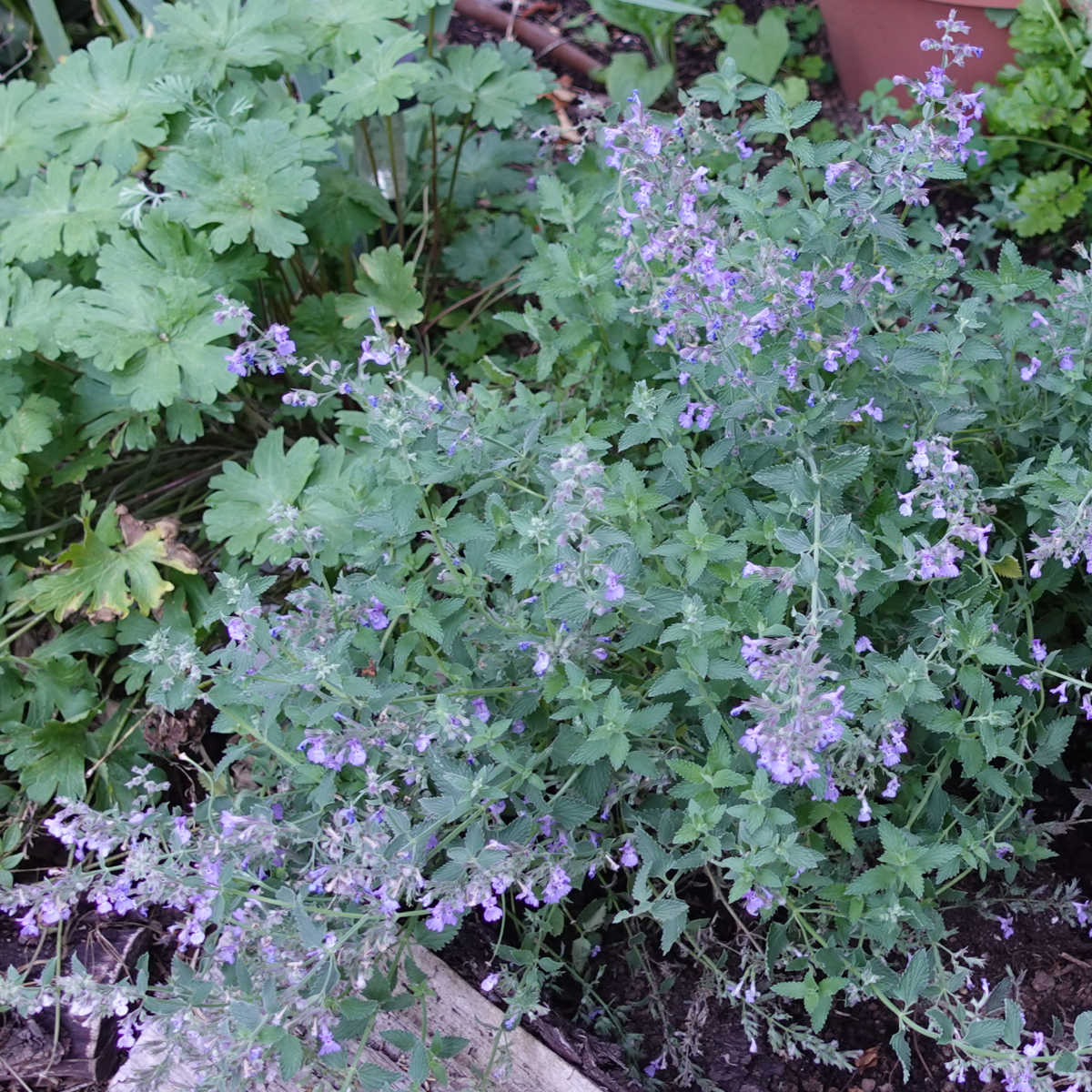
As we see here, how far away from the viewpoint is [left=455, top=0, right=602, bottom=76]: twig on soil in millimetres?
4125

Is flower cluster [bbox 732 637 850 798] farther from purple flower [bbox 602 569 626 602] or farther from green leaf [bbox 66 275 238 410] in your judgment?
green leaf [bbox 66 275 238 410]

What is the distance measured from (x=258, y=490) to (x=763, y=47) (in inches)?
89.0

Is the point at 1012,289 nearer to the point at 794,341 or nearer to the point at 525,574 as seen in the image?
the point at 794,341

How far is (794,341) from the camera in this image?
1.90m

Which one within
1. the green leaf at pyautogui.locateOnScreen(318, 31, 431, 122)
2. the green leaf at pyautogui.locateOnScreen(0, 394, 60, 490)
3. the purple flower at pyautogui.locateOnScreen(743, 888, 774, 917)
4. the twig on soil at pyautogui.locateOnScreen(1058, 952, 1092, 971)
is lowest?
the twig on soil at pyautogui.locateOnScreen(1058, 952, 1092, 971)

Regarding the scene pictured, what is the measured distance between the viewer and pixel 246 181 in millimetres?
2617

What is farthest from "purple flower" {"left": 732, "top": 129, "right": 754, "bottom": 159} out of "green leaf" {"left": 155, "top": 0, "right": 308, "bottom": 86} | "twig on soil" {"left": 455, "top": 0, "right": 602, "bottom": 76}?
"twig on soil" {"left": 455, "top": 0, "right": 602, "bottom": 76}

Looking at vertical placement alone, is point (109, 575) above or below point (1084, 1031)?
above

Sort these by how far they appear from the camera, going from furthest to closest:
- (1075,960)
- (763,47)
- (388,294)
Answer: (763,47), (388,294), (1075,960)

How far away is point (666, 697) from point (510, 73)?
1.86m

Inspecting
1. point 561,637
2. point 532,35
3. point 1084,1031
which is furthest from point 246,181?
point 1084,1031

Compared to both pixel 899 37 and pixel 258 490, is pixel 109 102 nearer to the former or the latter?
pixel 258 490

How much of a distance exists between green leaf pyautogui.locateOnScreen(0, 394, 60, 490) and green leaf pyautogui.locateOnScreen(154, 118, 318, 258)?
51cm

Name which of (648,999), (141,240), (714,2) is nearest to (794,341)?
(648,999)
